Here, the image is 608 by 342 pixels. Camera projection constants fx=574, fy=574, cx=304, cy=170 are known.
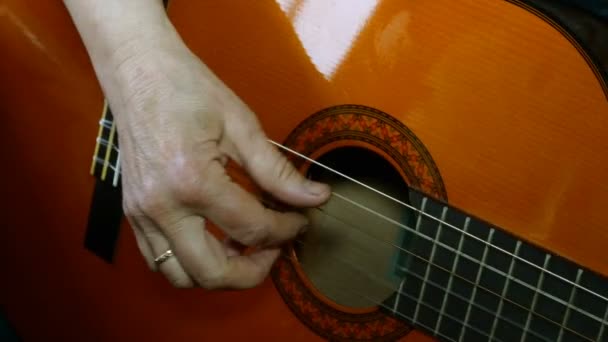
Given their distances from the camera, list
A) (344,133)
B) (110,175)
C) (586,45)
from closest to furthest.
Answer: (586,45), (344,133), (110,175)

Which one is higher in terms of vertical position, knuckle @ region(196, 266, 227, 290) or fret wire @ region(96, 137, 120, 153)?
fret wire @ region(96, 137, 120, 153)

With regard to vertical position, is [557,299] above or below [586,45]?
below

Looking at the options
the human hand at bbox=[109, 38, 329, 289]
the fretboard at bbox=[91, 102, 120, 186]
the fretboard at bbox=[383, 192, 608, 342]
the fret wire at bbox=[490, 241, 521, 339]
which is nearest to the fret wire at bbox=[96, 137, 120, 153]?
the fretboard at bbox=[91, 102, 120, 186]

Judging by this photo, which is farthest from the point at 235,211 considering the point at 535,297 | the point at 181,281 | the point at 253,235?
the point at 535,297

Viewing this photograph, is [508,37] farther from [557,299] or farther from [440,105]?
[557,299]

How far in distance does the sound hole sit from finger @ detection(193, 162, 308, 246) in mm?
133

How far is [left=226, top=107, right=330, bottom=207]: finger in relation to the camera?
68 centimetres

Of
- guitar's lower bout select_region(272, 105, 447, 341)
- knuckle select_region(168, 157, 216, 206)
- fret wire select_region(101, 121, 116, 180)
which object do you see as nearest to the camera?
knuckle select_region(168, 157, 216, 206)

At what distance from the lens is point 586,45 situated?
0.66 meters

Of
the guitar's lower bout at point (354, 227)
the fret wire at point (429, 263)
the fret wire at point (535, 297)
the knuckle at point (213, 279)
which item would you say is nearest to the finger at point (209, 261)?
the knuckle at point (213, 279)

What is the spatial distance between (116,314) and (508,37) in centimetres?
75

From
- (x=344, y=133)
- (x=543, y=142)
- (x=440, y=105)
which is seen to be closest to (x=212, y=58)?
(x=344, y=133)

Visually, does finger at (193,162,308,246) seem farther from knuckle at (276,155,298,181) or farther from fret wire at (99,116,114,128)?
fret wire at (99,116,114,128)

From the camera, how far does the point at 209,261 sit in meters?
0.68
